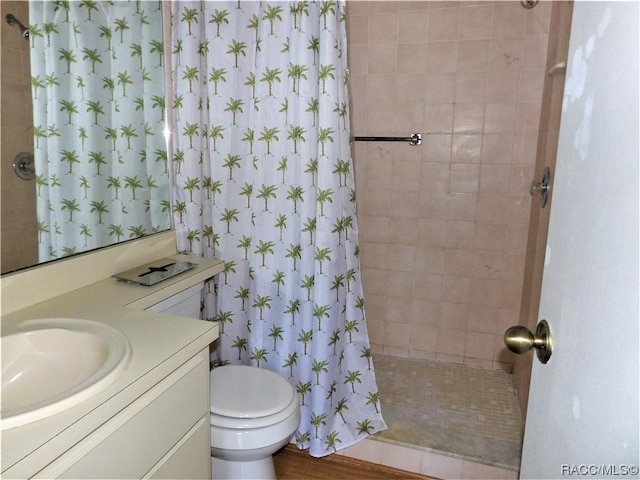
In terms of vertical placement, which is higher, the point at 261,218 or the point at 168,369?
the point at 261,218

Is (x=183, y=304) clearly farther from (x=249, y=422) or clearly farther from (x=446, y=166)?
(x=446, y=166)

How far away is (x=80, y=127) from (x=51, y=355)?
0.81 m

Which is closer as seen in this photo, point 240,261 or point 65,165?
point 65,165

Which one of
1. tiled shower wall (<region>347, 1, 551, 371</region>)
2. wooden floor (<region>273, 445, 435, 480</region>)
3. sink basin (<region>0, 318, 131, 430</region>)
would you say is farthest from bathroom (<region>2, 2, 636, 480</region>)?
sink basin (<region>0, 318, 131, 430</region>)

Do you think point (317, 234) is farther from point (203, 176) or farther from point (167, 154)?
point (167, 154)

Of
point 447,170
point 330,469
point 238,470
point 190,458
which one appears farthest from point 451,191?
point 190,458

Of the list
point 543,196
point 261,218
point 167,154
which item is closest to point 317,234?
point 261,218

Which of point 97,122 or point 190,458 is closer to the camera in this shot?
point 190,458

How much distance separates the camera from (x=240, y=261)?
1908mm

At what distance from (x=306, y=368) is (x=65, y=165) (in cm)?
119

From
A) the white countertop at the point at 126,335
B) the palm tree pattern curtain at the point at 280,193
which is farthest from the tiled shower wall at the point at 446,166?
the white countertop at the point at 126,335

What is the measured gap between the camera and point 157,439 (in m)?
1.03

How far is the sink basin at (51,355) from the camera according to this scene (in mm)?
1003

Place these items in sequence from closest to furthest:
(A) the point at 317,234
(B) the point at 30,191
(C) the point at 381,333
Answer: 1. (B) the point at 30,191
2. (A) the point at 317,234
3. (C) the point at 381,333
